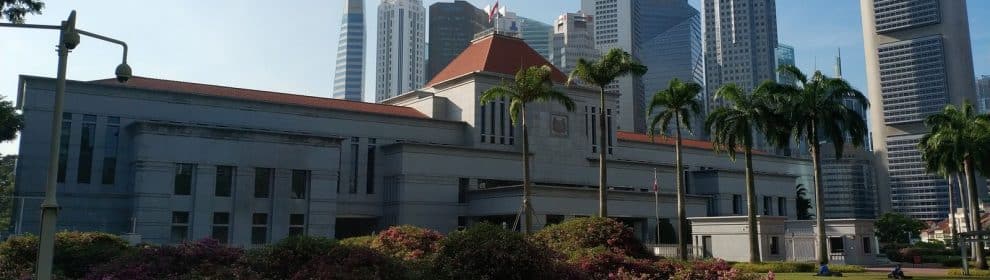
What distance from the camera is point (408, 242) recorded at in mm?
28203

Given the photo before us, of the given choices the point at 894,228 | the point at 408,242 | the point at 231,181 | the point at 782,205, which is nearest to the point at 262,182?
the point at 231,181

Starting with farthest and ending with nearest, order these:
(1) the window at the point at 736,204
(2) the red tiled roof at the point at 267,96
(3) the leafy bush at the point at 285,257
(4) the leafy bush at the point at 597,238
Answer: (1) the window at the point at 736,204, (2) the red tiled roof at the point at 267,96, (4) the leafy bush at the point at 597,238, (3) the leafy bush at the point at 285,257

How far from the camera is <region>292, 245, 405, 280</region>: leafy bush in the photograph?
60.2 feet

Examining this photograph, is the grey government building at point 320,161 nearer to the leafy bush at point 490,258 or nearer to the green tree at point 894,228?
the leafy bush at point 490,258

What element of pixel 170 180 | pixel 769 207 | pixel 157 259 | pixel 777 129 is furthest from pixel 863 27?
pixel 157 259

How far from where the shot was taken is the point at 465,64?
68.4 metres

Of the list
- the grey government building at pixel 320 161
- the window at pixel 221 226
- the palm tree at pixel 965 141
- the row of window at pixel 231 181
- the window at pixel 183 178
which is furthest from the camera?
the window at pixel 221 226

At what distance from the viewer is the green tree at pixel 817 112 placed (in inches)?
1636

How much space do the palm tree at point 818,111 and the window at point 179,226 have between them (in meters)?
37.2

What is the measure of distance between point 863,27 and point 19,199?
180 meters

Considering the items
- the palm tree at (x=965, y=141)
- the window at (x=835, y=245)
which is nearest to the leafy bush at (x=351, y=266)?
the palm tree at (x=965, y=141)

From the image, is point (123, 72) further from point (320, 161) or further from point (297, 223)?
point (320, 161)

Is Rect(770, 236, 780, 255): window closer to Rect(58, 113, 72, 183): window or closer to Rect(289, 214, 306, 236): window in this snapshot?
Rect(289, 214, 306, 236): window

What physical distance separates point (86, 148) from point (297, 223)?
1454 cm
